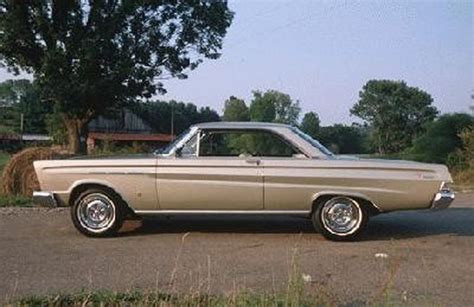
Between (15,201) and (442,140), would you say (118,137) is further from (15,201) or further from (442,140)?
(15,201)

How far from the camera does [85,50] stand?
31.1 metres

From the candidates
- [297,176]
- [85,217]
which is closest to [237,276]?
[297,176]


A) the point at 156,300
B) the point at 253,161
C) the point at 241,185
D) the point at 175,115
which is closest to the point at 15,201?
the point at 241,185

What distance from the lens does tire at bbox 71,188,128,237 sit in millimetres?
10242

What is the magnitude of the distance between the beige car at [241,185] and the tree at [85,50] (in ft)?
70.0

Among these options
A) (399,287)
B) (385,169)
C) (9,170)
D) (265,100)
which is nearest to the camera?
(399,287)

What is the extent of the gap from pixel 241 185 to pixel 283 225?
5.99ft

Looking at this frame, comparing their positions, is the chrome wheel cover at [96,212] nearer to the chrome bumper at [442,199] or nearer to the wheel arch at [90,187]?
the wheel arch at [90,187]

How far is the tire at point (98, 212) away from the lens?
33.6 ft

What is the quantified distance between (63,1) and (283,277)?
27.1m

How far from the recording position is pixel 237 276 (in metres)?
7.56

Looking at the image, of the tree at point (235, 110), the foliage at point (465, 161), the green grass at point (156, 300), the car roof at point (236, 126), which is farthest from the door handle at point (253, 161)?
the tree at point (235, 110)

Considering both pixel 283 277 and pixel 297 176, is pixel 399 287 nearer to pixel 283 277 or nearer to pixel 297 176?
pixel 283 277

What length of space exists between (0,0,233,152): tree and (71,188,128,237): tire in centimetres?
2131
